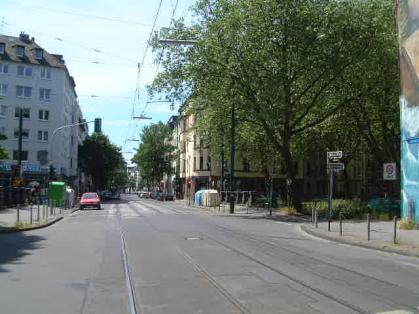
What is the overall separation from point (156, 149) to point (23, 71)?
124 feet

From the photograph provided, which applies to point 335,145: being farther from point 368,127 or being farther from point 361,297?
point 361,297

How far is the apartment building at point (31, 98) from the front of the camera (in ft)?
255

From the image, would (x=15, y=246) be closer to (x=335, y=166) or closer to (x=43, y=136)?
(x=335, y=166)

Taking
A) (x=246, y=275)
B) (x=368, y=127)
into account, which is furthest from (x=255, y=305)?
(x=368, y=127)

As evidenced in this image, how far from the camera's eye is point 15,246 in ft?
58.9

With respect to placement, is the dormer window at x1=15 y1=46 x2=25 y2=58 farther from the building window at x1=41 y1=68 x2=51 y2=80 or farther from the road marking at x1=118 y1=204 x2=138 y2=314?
the road marking at x1=118 y1=204 x2=138 y2=314

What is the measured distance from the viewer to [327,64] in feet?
121

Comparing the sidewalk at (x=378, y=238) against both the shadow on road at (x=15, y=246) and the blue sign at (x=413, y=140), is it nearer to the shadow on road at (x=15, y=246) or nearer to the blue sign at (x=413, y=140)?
the blue sign at (x=413, y=140)

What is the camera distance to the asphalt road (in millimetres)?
8953

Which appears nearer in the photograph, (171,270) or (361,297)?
(361,297)

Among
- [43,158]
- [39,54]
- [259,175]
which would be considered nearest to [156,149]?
[259,175]

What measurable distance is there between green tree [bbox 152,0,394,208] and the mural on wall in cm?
923

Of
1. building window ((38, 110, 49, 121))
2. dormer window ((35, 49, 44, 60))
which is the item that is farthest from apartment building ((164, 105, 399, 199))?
dormer window ((35, 49, 44, 60))

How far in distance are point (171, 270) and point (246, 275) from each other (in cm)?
169
